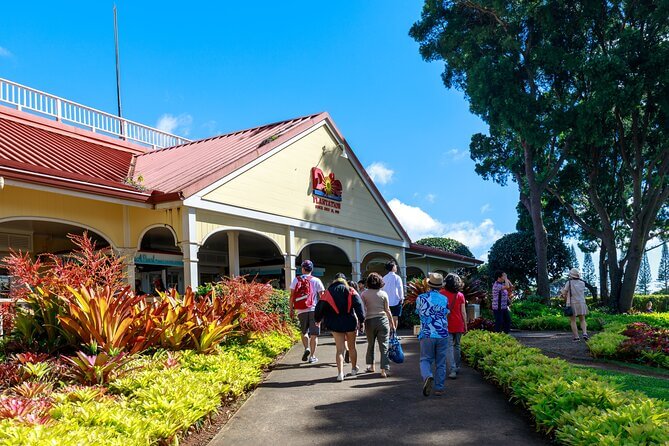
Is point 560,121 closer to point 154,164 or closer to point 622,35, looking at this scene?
point 622,35

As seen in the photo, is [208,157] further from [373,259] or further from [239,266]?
[373,259]

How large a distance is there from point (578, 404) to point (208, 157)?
11863 mm

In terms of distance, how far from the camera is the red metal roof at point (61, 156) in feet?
31.9

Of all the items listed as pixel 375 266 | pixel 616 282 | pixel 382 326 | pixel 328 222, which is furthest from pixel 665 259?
pixel 382 326

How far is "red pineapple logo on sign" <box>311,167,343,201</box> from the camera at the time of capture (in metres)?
16.3

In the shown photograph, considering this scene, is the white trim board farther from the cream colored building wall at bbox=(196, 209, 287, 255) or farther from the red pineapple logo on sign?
the red pineapple logo on sign

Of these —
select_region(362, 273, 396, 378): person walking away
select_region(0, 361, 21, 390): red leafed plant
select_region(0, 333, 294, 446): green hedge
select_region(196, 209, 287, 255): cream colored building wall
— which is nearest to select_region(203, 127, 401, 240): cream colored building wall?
select_region(196, 209, 287, 255): cream colored building wall

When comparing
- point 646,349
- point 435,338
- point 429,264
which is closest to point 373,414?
point 435,338

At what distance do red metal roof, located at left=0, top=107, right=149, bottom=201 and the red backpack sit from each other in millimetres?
4504

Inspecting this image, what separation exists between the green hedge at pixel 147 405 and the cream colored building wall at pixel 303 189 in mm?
5950

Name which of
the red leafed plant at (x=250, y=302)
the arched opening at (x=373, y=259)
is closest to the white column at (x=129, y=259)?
the red leafed plant at (x=250, y=302)

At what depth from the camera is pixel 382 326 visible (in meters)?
8.04

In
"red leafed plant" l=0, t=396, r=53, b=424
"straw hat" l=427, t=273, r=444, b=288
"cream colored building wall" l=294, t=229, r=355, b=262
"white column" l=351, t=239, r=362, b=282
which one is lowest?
"red leafed plant" l=0, t=396, r=53, b=424

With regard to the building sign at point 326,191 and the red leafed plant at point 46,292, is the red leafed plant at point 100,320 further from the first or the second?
the building sign at point 326,191
